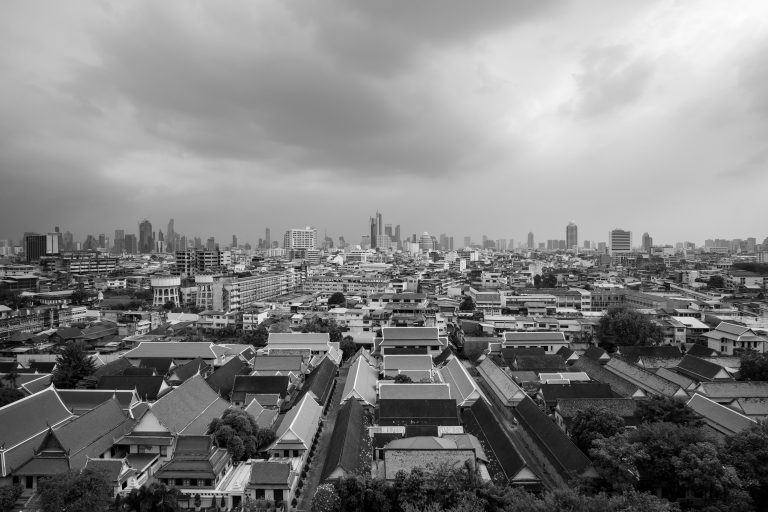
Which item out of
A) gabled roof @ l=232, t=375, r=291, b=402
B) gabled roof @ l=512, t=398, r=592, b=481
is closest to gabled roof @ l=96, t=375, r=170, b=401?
gabled roof @ l=232, t=375, r=291, b=402

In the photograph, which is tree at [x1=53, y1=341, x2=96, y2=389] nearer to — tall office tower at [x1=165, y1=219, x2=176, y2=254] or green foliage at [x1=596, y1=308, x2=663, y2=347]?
green foliage at [x1=596, y1=308, x2=663, y2=347]

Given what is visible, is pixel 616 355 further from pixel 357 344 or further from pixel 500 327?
pixel 357 344

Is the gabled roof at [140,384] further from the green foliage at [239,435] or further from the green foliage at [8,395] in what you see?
the green foliage at [239,435]

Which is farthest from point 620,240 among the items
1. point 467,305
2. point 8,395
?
point 8,395

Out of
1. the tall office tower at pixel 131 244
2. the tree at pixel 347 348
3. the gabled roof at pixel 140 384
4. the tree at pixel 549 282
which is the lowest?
the tree at pixel 347 348

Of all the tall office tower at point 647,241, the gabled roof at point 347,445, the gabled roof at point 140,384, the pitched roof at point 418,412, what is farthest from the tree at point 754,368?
the tall office tower at point 647,241

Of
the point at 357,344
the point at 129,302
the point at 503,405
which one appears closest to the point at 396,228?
the point at 129,302
